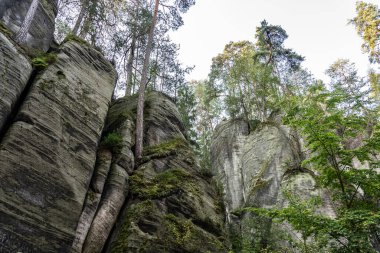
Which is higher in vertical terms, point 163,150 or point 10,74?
point 163,150

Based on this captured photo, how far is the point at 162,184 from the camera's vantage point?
11055 mm

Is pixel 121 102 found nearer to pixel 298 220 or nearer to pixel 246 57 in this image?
pixel 298 220

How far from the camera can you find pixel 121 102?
17094mm

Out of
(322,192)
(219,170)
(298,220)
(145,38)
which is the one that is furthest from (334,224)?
(219,170)

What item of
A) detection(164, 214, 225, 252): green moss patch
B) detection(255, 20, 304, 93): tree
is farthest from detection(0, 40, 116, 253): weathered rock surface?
detection(255, 20, 304, 93): tree

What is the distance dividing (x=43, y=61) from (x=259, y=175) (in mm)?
16754

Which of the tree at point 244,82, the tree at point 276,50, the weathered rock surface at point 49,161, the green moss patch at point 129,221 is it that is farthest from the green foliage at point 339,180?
the tree at point 276,50

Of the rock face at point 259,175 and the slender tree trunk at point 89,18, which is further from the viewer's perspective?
the slender tree trunk at point 89,18

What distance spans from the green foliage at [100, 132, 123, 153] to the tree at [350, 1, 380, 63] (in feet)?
63.5

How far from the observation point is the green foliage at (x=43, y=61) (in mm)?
10109

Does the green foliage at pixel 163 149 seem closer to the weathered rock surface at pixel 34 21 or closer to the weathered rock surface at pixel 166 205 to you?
the weathered rock surface at pixel 166 205

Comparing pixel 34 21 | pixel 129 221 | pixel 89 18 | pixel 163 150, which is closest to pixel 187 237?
pixel 129 221

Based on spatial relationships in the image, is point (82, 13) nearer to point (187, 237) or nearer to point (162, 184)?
point (162, 184)

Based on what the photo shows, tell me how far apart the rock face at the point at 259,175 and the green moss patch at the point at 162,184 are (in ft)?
14.2
